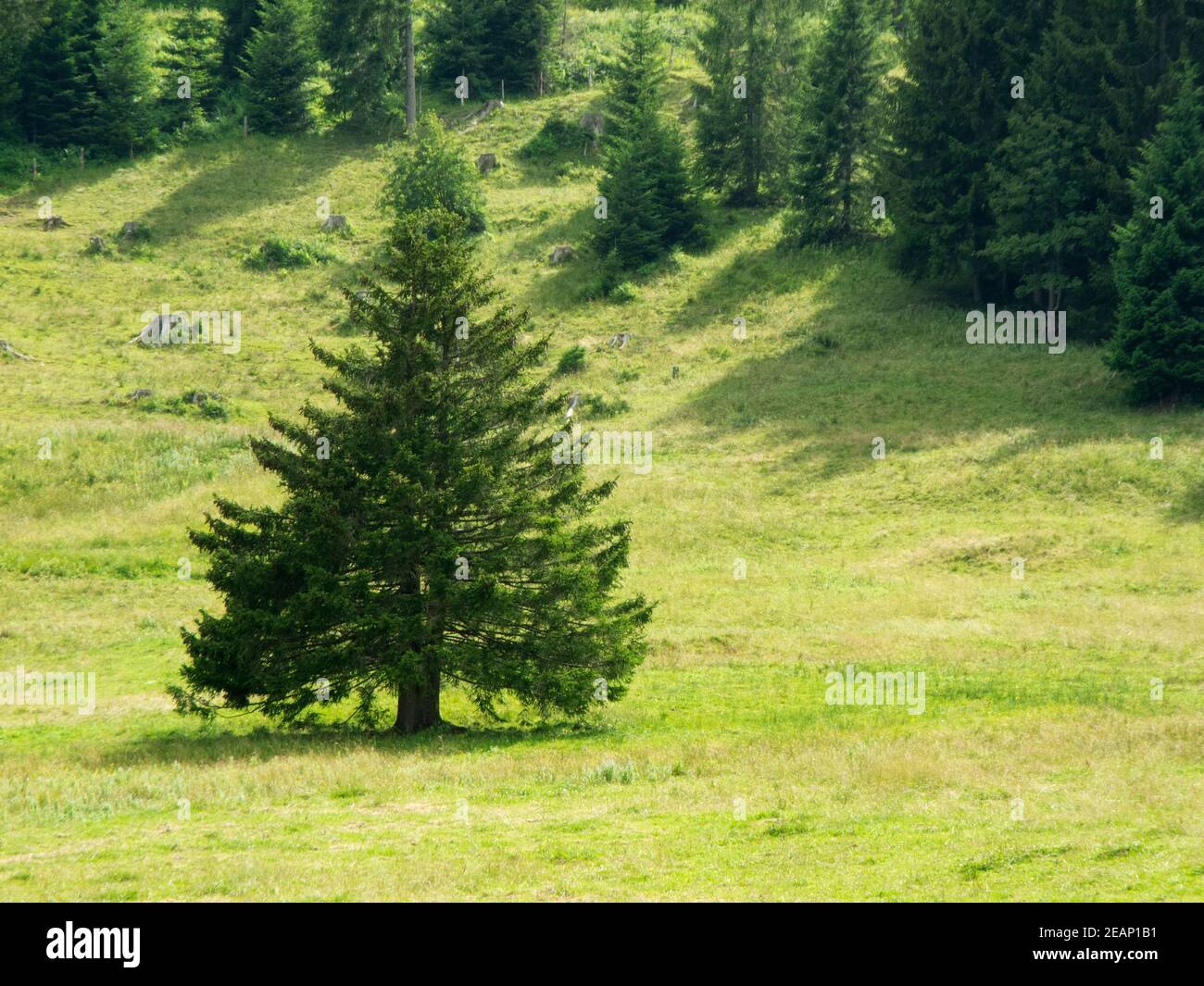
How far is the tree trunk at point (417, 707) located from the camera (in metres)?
25.1

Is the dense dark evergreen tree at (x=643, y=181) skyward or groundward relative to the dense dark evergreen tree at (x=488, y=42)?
groundward

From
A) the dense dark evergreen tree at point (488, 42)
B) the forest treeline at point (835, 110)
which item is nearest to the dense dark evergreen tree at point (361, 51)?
the forest treeline at point (835, 110)

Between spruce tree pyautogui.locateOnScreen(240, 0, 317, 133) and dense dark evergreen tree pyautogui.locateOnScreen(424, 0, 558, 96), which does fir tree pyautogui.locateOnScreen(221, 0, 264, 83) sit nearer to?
spruce tree pyautogui.locateOnScreen(240, 0, 317, 133)

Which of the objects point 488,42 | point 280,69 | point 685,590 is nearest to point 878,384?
point 685,590

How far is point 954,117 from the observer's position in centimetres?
6175

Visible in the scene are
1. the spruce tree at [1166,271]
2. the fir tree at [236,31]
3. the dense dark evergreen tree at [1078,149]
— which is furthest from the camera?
the fir tree at [236,31]

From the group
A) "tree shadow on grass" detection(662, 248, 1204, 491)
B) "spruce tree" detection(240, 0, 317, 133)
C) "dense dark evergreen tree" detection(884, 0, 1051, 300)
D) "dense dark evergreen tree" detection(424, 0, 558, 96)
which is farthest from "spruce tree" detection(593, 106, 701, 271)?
"spruce tree" detection(240, 0, 317, 133)

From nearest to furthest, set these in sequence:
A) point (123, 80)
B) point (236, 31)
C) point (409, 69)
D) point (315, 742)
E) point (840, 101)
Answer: point (315, 742) < point (840, 101) < point (123, 80) < point (409, 69) < point (236, 31)

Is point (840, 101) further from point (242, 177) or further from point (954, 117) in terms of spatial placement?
point (242, 177)

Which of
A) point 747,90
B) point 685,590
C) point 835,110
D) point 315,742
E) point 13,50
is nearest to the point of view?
point 315,742

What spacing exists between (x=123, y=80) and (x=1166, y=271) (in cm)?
6013

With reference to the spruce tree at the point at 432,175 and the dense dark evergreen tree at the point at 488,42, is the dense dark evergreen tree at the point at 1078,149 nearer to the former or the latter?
the spruce tree at the point at 432,175

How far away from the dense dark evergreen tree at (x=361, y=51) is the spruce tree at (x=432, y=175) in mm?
12436

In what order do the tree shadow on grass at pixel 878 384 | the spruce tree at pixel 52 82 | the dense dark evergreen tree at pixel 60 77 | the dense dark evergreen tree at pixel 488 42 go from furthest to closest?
1. the dense dark evergreen tree at pixel 488 42
2. the dense dark evergreen tree at pixel 60 77
3. the spruce tree at pixel 52 82
4. the tree shadow on grass at pixel 878 384
